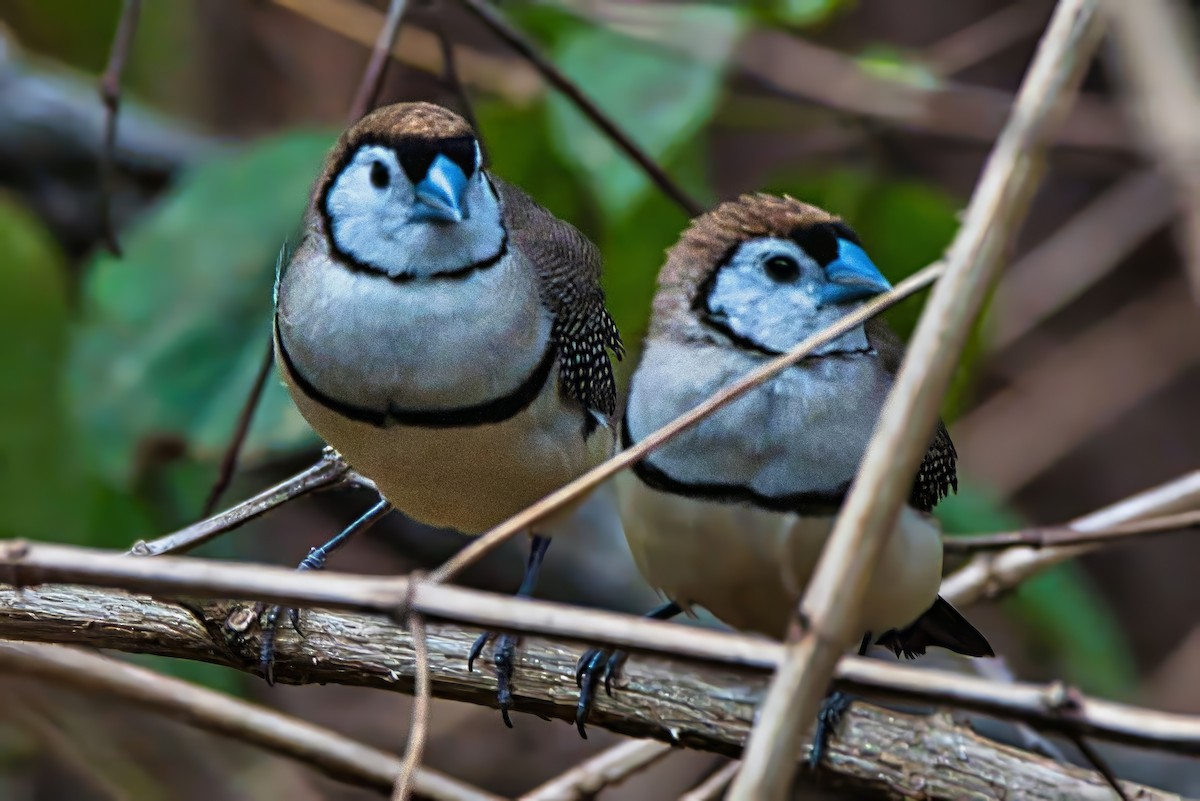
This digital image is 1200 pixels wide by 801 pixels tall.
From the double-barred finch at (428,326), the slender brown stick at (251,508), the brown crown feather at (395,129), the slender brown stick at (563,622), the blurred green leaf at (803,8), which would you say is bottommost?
the slender brown stick at (563,622)

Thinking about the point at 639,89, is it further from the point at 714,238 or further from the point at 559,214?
the point at 714,238

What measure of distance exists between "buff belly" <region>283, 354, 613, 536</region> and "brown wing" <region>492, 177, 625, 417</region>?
0.10 ft

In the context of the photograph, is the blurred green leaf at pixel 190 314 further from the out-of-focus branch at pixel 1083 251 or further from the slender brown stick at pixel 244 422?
the out-of-focus branch at pixel 1083 251

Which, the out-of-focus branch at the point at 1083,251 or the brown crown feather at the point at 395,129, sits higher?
the out-of-focus branch at the point at 1083,251

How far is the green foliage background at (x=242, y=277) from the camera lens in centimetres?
230

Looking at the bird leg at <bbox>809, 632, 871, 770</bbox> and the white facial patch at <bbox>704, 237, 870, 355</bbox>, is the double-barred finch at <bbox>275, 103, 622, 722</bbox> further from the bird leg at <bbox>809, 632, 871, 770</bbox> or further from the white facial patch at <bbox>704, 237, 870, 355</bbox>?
the bird leg at <bbox>809, 632, 871, 770</bbox>

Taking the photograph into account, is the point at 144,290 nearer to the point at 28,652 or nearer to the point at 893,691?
the point at 28,652

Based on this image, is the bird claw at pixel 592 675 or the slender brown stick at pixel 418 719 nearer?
the slender brown stick at pixel 418 719

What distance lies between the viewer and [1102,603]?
4219 mm

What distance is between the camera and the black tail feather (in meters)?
1.73

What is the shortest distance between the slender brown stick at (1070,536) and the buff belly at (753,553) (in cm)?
20

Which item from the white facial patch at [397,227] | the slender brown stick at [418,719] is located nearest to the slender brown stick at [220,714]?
the white facial patch at [397,227]

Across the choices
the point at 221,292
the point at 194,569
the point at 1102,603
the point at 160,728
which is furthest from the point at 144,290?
the point at 1102,603

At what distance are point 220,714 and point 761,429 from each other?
0.81 metres
